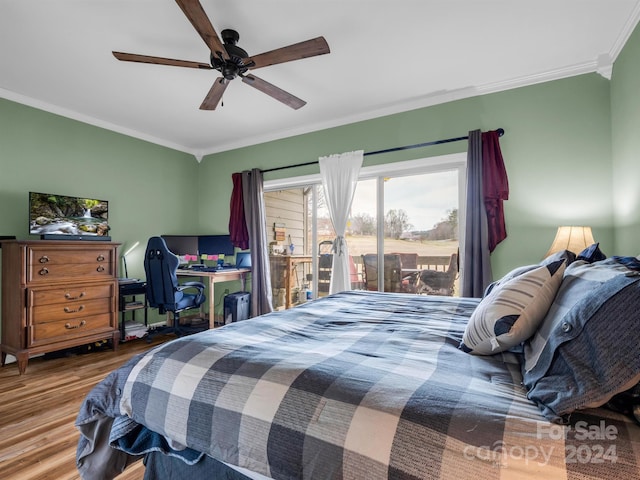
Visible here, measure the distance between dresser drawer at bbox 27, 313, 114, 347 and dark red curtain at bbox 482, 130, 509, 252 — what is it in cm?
389

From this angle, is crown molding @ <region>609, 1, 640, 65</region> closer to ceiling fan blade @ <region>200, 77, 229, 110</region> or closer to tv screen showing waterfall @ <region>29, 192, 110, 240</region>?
ceiling fan blade @ <region>200, 77, 229, 110</region>

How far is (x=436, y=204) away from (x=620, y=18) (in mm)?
1851

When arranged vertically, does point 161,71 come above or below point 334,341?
above

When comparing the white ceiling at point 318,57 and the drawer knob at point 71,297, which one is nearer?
the white ceiling at point 318,57

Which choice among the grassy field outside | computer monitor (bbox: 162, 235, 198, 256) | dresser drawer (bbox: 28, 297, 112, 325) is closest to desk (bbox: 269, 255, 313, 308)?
the grassy field outside

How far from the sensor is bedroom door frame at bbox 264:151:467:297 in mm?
3264

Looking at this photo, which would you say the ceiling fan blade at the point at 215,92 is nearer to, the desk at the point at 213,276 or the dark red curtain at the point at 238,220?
the dark red curtain at the point at 238,220

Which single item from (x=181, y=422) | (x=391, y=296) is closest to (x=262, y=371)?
(x=181, y=422)

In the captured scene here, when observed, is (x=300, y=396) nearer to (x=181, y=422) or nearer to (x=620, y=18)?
(x=181, y=422)

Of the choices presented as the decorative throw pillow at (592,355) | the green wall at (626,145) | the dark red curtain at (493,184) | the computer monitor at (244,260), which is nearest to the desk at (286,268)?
the computer monitor at (244,260)

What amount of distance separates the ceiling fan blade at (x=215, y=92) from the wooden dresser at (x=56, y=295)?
1850mm

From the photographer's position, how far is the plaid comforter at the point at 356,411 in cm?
65

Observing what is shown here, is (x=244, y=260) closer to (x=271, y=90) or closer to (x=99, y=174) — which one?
(x=99, y=174)

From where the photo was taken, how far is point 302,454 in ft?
2.59
